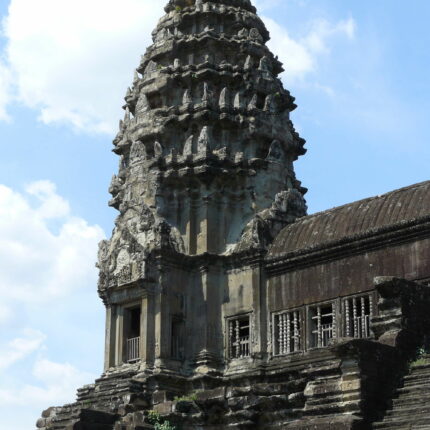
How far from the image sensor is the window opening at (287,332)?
32531 millimetres

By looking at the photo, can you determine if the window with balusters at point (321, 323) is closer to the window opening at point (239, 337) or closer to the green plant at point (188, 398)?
the window opening at point (239, 337)

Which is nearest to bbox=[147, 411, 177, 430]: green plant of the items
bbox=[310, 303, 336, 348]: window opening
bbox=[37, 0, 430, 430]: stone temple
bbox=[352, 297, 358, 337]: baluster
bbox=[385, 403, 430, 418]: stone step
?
bbox=[37, 0, 430, 430]: stone temple

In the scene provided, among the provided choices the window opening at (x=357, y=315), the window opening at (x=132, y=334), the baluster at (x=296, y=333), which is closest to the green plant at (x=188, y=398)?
the window opening at (x=132, y=334)

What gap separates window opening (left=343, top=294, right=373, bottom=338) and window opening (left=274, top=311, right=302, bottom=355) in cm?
185

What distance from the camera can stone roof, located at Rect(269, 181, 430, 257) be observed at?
102ft

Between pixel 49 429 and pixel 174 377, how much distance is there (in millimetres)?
4123

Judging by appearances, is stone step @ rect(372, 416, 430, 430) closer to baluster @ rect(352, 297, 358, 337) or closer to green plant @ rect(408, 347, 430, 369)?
green plant @ rect(408, 347, 430, 369)

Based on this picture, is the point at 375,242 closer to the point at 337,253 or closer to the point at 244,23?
the point at 337,253

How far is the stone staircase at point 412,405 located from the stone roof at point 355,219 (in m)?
6.13

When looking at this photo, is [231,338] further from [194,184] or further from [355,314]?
[194,184]

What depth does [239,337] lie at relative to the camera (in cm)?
3428

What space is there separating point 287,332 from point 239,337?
2.00 meters

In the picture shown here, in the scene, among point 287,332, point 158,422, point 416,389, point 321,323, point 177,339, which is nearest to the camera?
point 416,389

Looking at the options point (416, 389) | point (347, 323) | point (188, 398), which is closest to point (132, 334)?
point (188, 398)
